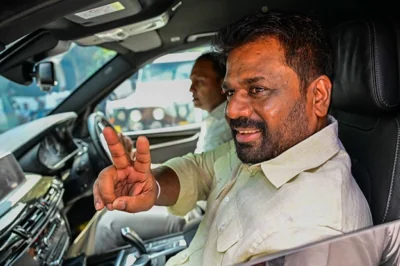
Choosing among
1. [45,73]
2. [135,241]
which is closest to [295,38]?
[135,241]

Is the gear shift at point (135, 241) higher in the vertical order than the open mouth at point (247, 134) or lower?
lower

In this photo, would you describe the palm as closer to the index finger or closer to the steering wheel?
the index finger

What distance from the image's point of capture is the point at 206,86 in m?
2.52

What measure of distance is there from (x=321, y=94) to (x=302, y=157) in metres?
0.18

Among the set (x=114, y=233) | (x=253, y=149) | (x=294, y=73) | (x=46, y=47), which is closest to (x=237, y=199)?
(x=253, y=149)

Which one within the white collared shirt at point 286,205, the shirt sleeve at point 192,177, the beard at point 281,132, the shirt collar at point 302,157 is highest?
the beard at point 281,132

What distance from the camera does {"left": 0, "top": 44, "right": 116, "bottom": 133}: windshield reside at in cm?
280

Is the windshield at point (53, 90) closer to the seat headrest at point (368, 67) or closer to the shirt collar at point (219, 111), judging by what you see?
the shirt collar at point (219, 111)

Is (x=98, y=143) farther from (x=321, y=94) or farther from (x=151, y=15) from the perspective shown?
(x=321, y=94)

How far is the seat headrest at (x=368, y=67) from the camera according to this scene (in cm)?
124

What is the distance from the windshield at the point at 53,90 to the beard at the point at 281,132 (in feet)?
5.05

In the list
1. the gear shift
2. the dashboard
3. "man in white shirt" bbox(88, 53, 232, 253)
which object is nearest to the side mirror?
the dashboard

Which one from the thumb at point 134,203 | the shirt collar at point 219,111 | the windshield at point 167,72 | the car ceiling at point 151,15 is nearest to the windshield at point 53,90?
the car ceiling at point 151,15

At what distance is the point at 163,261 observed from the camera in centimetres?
181
